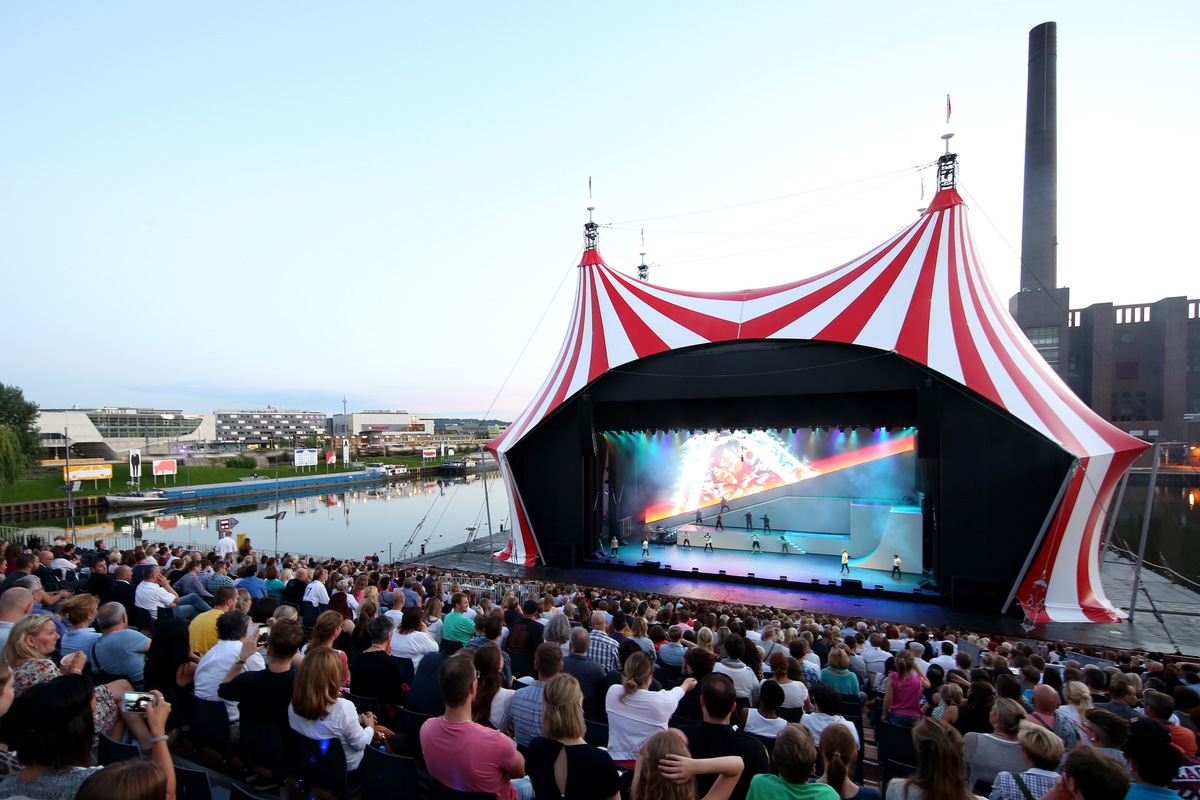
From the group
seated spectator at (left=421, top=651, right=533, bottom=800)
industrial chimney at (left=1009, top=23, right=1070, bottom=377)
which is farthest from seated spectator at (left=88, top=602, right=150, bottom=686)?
industrial chimney at (left=1009, top=23, right=1070, bottom=377)

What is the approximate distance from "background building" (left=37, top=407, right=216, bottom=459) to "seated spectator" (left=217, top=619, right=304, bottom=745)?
196 ft

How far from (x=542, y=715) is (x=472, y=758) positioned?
1.73ft

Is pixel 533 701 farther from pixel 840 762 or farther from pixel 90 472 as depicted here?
pixel 90 472

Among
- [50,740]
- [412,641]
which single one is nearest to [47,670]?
[50,740]

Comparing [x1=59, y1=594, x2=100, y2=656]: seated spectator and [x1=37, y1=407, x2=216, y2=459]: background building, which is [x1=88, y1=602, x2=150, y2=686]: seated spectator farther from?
[x1=37, y1=407, x2=216, y2=459]: background building

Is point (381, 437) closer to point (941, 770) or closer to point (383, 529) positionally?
point (383, 529)

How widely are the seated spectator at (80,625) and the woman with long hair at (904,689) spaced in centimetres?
527

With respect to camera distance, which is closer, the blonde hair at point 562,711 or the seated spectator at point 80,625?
the blonde hair at point 562,711

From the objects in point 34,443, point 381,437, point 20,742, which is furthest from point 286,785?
point 381,437

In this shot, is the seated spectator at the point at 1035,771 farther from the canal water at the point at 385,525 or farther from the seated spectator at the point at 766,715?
the canal water at the point at 385,525

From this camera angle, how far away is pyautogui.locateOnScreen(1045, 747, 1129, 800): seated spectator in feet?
5.68

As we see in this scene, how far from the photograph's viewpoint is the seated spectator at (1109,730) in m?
2.49

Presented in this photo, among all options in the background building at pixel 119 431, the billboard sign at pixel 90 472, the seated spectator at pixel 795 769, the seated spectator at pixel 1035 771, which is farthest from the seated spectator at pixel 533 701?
the background building at pixel 119 431

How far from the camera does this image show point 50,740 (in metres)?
1.61
